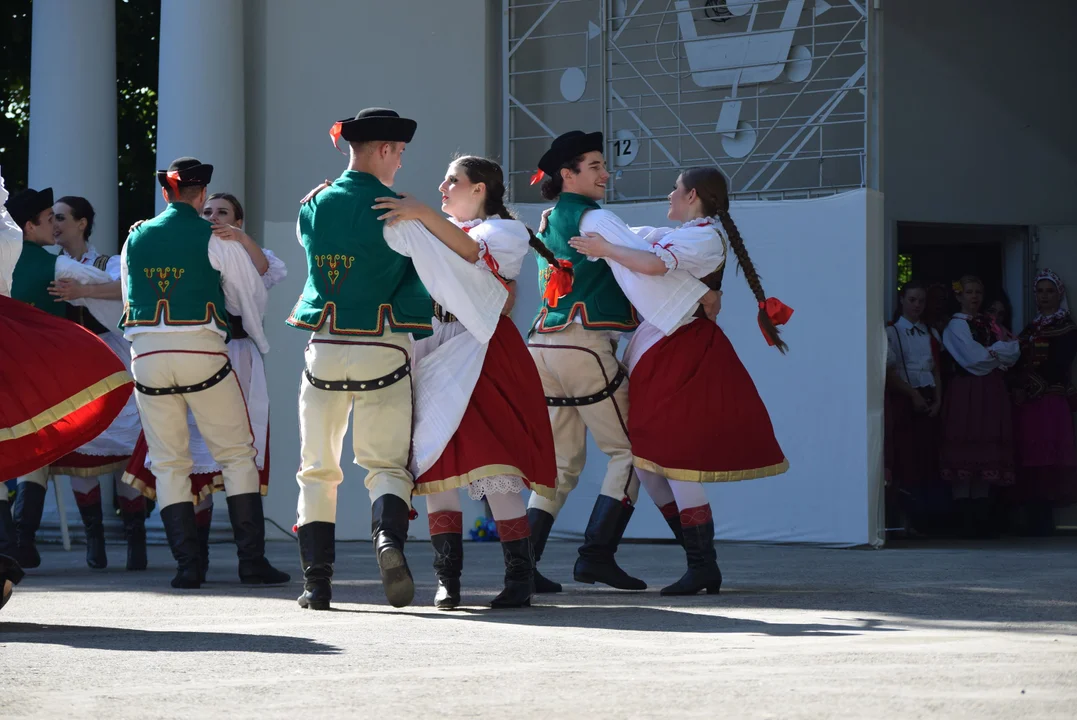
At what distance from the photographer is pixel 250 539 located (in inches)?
247

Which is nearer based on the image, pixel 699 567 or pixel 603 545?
pixel 699 567

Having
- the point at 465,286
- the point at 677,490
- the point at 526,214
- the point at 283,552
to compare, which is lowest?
the point at 283,552

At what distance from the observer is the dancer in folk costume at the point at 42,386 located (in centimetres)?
429

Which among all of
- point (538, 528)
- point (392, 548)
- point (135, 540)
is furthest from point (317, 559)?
point (135, 540)

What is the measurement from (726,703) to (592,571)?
2.73m

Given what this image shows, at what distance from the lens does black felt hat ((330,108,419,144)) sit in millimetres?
4902

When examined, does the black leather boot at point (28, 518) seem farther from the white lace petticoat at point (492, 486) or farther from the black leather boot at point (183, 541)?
the white lace petticoat at point (492, 486)

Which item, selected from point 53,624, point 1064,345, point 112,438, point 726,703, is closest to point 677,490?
point 53,624

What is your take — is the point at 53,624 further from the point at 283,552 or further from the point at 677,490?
the point at 283,552

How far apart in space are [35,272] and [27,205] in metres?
0.35

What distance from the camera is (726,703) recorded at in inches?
116

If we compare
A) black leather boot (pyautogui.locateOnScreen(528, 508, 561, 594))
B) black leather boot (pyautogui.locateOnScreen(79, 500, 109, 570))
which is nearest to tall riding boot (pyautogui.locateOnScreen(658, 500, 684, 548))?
black leather boot (pyautogui.locateOnScreen(528, 508, 561, 594))

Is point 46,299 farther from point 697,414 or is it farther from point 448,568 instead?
point 697,414

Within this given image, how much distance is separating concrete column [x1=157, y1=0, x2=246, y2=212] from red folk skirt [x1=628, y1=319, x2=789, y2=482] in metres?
4.90
